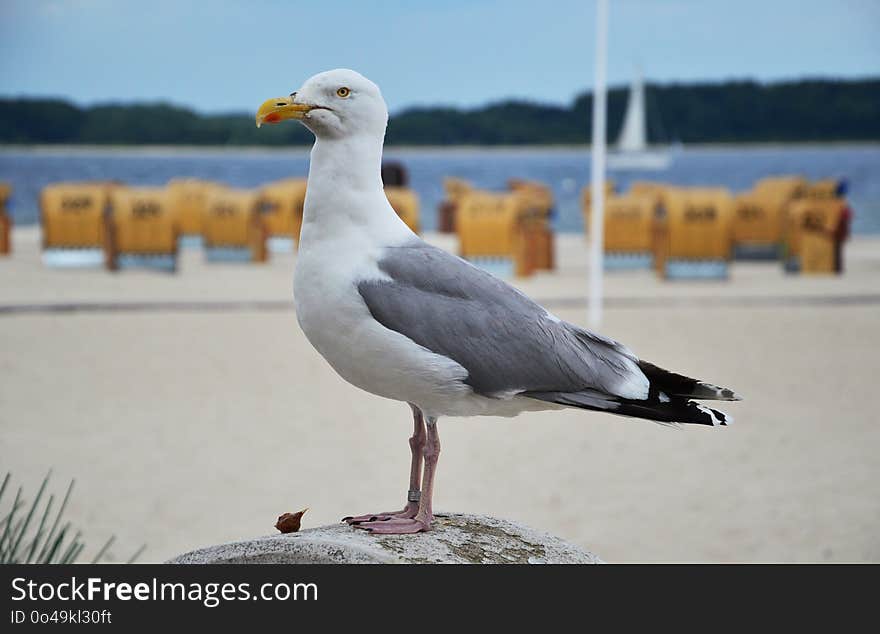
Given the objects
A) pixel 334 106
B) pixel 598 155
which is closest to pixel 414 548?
pixel 334 106

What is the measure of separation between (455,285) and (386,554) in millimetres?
737

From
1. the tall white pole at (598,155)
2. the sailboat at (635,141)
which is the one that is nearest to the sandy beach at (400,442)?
the tall white pole at (598,155)

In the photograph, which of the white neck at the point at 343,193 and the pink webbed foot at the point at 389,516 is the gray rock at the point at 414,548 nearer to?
the pink webbed foot at the point at 389,516

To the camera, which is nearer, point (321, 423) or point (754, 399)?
point (321, 423)

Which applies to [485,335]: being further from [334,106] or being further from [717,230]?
[717,230]

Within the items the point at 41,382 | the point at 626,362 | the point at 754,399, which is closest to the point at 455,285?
the point at 626,362

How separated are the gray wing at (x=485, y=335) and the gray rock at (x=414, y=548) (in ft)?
1.58

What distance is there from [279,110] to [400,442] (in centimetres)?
696

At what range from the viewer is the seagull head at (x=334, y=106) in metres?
3.01

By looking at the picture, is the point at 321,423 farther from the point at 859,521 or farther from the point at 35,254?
the point at 35,254

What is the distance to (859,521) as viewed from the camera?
785cm

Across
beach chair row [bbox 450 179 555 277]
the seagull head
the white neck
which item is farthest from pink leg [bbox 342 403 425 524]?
beach chair row [bbox 450 179 555 277]

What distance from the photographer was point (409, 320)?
121 inches
